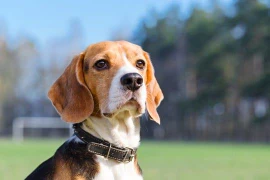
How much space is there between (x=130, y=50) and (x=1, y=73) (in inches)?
1921

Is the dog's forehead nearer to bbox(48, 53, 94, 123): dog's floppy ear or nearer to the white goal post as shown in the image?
bbox(48, 53, 94, 123): dog's floppy ear

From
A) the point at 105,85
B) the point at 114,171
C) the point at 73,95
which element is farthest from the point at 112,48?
the point at 114,171

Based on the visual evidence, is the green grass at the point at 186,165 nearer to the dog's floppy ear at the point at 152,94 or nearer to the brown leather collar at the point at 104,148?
the dog's floppy ear at the point at 152,94

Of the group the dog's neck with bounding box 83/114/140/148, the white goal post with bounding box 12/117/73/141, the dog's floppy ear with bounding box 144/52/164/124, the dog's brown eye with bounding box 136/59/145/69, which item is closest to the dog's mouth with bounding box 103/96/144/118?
the dog's neck with bounding box 83/114/140/148

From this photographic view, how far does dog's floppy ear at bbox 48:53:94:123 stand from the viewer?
3701 millimetres

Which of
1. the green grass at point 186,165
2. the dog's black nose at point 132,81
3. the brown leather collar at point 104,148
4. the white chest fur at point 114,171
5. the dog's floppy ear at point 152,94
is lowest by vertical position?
the green grass at point 186,165

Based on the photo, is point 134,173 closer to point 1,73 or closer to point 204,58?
point 204,58

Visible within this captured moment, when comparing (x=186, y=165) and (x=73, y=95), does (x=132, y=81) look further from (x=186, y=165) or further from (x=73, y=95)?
(x=186, y=165)

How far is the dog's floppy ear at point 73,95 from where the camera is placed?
3.70 meters

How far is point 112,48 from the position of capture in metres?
3.91

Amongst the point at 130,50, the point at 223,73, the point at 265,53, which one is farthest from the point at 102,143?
the point at 223,73

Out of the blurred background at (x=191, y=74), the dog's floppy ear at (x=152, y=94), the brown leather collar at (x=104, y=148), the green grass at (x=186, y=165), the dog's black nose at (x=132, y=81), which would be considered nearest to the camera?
the dog's black nose at (x=132, y=81)

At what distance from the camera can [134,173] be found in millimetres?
3748

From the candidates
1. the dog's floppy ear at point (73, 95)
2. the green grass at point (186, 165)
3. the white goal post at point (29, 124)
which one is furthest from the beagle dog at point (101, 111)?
the white goal post at point (29, 124)
